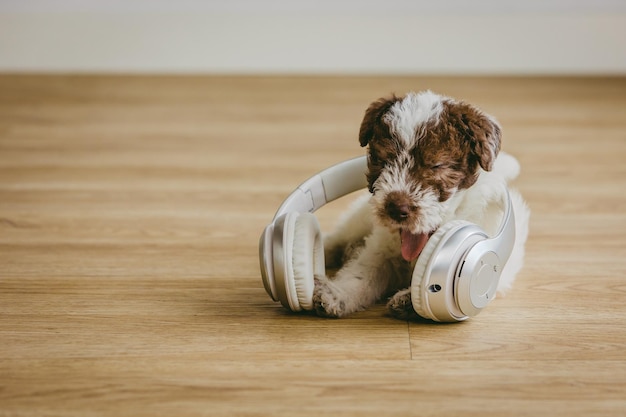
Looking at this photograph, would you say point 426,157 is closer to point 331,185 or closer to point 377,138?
point 377,138

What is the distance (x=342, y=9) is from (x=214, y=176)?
1.64 m

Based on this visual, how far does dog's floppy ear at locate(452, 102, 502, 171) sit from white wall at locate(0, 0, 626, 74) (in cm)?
241

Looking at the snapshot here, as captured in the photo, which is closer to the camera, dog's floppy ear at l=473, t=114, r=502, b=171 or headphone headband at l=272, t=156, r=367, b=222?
dog's floppy ear at l=473, t=114, r=502, b=171

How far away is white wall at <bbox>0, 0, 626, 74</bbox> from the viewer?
3967 mm

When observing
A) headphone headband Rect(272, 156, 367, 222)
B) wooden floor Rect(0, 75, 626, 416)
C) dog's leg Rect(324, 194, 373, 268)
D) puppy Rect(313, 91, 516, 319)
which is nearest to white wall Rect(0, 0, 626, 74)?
wooden floor Rect(0, 75, 626, 416)

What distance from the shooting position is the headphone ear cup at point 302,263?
158 cm

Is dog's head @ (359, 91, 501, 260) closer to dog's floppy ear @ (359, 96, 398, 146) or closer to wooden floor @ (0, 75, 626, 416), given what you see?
dog's floppy ear @ (359, 96, 398, 146)

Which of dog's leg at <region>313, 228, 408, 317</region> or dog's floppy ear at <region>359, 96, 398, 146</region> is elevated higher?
dog's floppy ear at <region>359, 96, 398, 146</region>

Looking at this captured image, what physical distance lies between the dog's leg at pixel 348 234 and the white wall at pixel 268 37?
2151 millimetres

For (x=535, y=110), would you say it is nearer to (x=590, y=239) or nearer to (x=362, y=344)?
(x=590, y=239)

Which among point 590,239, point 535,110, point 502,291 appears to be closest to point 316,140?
point 535,110

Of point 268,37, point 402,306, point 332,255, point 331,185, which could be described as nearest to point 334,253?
point 332,255

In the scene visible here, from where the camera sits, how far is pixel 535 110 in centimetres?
338

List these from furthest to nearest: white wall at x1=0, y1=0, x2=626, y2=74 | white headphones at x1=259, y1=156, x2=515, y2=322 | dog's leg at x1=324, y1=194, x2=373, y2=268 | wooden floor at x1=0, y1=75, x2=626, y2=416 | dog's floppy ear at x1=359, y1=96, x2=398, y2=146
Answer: white wall at x1=0, y1=0, x2=626, y2=74, dog's leg at x1=324, y1=194, x2=373, y2=268, dog's floppy ear at x1=359, y1=96, x2=398, y2=146, white headphones at x1=259, y1=156, x2=515, y2=322, wooden floor at x1=0, y1=75, x2=626, y2=416
